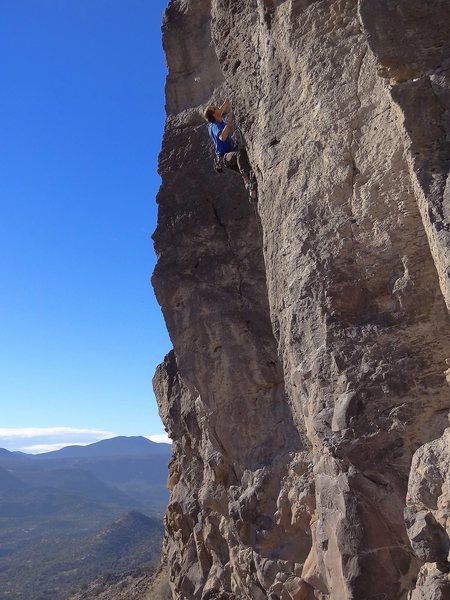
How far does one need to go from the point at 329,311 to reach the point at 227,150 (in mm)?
3721

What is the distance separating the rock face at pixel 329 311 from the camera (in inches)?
188

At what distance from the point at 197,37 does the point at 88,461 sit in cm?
17943

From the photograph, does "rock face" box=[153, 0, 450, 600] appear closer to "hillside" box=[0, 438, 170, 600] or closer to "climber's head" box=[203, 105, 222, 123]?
"climber's head" box=[203, 105, 222, 123]

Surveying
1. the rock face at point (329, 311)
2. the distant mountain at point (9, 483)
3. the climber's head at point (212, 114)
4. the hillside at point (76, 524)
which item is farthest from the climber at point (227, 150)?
the distant mountain at point (9, 483)

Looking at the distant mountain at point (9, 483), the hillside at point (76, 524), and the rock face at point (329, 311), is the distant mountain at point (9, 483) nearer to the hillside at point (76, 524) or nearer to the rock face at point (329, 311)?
the hillside at point (76, 524)

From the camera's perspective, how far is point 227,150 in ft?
27.7

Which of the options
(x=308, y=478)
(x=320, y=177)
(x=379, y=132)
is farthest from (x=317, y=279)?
(x=308, y=478)

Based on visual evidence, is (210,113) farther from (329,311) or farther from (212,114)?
(329,311)

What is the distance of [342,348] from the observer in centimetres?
538

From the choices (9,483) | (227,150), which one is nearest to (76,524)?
(9,483)

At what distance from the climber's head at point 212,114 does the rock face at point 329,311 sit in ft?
0.95

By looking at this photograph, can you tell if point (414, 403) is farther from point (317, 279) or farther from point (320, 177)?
point (320, 177)

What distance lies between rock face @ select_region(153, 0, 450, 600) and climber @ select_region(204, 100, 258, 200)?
1.22 feet

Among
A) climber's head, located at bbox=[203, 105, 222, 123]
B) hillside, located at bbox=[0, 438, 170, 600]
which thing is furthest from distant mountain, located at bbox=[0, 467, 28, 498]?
climber's head, located at bbox=[203, 105, 222, 123]
